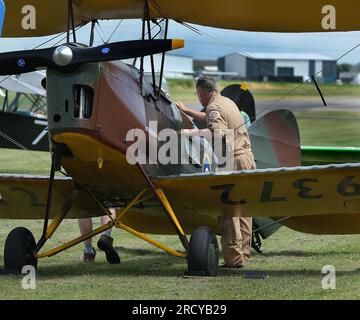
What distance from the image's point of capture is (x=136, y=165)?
272 inches

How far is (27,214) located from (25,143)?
7611 millimetres

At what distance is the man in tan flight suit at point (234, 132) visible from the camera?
7.84 metres

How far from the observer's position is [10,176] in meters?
7.42

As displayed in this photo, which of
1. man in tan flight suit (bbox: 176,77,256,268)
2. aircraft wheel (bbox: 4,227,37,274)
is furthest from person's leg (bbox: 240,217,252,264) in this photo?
aircraft wheel (bbox: 4,227,37,274)

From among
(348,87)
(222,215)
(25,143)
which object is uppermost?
(348,87)

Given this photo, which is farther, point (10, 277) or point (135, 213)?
point (135, 213)

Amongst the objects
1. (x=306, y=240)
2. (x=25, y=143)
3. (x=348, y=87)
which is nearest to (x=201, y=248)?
(x=306, y=240)

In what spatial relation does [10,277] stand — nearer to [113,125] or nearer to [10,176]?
[10,176]

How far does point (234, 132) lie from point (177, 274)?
4.46 feet

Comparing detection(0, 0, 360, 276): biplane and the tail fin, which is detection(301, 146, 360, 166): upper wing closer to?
the tail fin

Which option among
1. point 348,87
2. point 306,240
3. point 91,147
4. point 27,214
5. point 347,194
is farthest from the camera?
point 348,87

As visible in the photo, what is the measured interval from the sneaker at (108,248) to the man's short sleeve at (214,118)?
50.3 inches

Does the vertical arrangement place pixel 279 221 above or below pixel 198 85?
below

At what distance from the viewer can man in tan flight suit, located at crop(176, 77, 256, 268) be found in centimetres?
784
